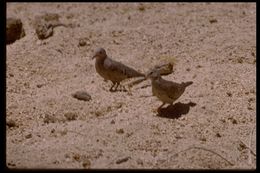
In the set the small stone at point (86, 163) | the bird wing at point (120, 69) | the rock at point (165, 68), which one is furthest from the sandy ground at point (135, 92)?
the bird wing at point (120, 69)

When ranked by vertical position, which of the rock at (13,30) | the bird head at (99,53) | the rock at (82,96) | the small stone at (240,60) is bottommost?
the rock at (82,96)

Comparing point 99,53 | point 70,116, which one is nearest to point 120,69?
point 99,53

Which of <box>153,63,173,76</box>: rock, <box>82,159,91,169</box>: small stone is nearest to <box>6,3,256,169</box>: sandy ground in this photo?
<box>82,159,91,169</box>: small stone

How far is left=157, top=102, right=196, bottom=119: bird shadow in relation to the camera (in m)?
8.30

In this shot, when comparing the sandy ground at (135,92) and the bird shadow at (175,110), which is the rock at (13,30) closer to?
the sandy ground at (135,92)

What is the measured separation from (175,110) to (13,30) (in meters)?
3.75

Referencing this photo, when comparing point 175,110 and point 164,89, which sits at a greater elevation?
point 164,89

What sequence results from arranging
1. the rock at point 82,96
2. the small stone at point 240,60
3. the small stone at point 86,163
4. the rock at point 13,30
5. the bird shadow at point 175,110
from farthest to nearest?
the rock at point 13,30 < the small stone at point 240,60 < the rock at point 82,96 < the bird shadow at point 175,110 < the small stone at point 86,163

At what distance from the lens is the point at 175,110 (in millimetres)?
8469

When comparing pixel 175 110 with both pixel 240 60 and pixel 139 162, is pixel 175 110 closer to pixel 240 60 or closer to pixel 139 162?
pixel 139 162

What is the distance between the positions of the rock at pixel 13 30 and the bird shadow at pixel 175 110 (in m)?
3.58

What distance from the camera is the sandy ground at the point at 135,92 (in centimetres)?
730

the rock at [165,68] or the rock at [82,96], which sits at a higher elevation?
the rock at [165,68]

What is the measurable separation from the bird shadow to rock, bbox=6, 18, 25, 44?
11.8 ft
